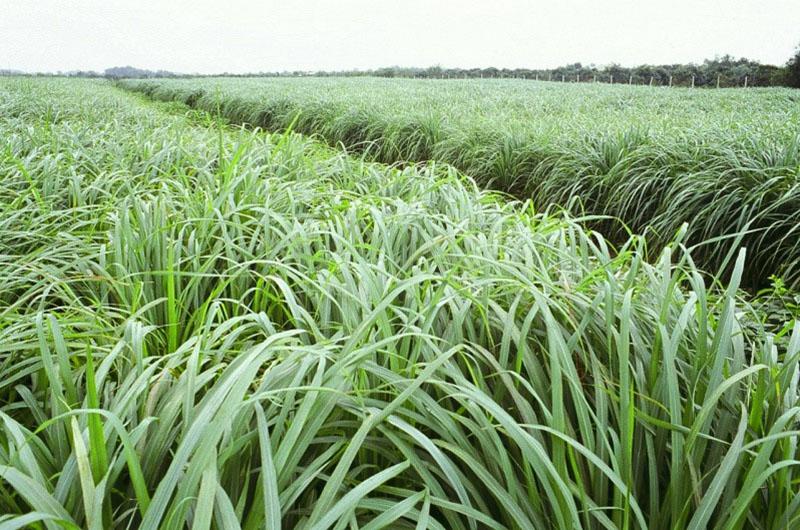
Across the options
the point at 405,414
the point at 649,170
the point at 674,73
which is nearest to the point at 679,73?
the point at 674,73

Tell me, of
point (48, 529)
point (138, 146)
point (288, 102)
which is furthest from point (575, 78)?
point (48, 529)

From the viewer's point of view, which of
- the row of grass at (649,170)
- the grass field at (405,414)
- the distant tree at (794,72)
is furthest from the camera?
the distant tree at (794,72)

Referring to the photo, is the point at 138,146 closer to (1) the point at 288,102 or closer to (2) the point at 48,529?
(2) the point at 48,529

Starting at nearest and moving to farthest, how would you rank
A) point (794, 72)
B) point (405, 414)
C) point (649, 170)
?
point (405, 414) → point (649, 170) → point (794, 72)

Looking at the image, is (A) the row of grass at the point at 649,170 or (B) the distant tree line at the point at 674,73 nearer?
(A) the row of grass at the point at 649,170

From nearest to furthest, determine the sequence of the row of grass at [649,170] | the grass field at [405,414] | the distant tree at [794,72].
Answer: the grass field at [405,414], the row of grass at [649,170], the distant tree at [794,72]

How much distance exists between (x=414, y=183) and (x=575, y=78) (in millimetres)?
34349

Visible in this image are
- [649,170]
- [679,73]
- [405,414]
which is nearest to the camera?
[405,414]

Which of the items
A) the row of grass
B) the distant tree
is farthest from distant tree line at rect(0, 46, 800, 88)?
the row of grass

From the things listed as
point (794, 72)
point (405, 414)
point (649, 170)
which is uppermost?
point (794, 72)

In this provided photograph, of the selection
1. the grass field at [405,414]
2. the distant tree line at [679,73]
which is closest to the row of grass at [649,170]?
the grass field at [405,414]

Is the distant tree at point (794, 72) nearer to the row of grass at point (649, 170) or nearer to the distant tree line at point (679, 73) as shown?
the distant tree line at point (679, 73)

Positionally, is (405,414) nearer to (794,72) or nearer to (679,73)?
(794,72)

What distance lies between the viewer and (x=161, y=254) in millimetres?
1595
